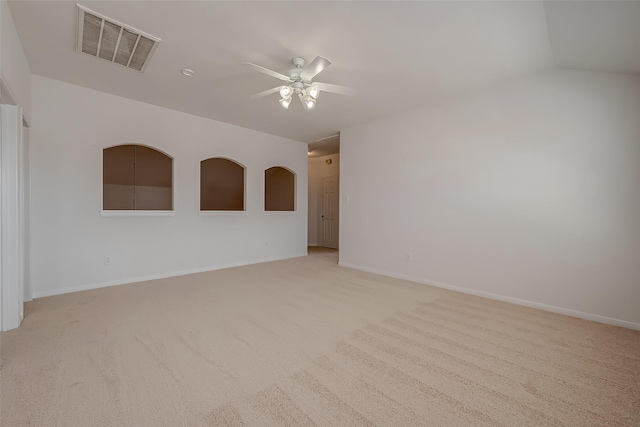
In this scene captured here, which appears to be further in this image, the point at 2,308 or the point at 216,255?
the point at 216,255

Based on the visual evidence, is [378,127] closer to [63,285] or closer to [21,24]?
[21,24]

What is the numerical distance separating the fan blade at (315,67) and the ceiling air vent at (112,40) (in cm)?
143

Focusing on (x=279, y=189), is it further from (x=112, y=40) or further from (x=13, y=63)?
(x=13, y=63)

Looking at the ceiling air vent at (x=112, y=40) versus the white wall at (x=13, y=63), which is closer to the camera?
the white wall at (x=13, y=63)

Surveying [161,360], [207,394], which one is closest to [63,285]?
[161,360]

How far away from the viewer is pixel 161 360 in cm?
202

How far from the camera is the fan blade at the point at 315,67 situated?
2441 mm

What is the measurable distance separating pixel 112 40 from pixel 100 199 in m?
2.31

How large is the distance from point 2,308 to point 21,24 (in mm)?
2573

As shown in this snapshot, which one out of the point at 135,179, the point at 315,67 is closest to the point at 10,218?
the point at 315,67

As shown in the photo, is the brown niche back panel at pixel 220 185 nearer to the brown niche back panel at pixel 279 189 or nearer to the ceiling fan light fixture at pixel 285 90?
the brown niche back panel at pixel 279 189

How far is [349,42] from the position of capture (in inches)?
102

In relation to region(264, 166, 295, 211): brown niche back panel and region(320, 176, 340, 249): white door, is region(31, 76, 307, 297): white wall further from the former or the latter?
region(320, 176, 340, 249): white door


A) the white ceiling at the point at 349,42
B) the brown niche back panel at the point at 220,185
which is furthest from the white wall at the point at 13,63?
the brown niche back panel at the point at 220,185
